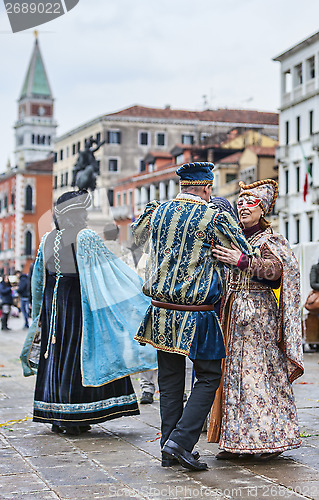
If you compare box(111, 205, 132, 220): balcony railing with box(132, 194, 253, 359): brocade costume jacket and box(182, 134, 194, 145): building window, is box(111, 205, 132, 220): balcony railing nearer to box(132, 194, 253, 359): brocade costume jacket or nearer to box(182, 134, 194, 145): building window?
box(182, 134, 194, 145): building window

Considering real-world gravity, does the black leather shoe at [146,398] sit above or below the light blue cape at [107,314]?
below

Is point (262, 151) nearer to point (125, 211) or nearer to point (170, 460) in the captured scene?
point (125, 211)

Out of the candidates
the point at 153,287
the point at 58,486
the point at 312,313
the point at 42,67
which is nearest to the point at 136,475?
the point at 58,486

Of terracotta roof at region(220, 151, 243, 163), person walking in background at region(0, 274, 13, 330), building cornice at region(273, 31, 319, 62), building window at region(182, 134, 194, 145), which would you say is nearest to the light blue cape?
person walking in background at region(0, 274, 13, 330)

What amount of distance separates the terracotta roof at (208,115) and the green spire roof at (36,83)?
50294 millimetres

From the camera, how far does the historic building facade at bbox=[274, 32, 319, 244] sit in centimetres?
4428

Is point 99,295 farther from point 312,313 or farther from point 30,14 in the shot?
point 312,313

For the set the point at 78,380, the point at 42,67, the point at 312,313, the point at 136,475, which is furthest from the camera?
the point at 42,67

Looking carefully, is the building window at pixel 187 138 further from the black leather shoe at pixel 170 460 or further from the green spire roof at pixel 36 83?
the black leather shoe at pixel 170 460

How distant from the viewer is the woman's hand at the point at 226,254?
5238 millimetres


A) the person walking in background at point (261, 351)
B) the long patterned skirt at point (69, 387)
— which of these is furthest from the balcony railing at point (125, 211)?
the person walking in background at point (261, 351)

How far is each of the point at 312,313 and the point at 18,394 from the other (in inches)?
276

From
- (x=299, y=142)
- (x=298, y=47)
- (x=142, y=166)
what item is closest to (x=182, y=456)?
(x=299, y=142)

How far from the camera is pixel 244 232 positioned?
228 inches
